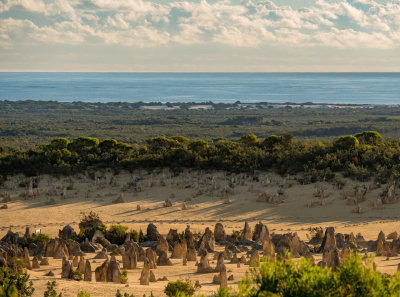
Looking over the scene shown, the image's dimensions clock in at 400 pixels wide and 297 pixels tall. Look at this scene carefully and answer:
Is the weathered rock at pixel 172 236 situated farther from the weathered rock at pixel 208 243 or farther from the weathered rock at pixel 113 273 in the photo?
the weathered rock at pixel 113 273

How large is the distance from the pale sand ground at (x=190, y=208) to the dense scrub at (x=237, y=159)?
943 mm

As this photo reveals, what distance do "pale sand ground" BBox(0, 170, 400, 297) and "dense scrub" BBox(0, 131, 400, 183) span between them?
0.94 meters

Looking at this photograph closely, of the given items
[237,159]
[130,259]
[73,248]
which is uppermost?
[237,159]

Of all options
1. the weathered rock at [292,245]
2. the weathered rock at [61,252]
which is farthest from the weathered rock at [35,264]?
the weathered rock at [292,245]

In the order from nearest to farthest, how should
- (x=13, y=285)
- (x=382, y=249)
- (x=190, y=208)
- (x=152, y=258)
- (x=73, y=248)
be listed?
1. (x=13, y=285)
2. (x=152, y=258)
3. (x=382, y=249)
4. (x=73, y=248)
5. (x=190, y=208)

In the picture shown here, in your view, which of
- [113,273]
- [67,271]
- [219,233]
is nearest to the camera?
[113,273]

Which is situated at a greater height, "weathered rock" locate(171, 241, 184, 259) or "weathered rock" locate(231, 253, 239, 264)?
"weathered rock" locate(231, 253, 239, 264)

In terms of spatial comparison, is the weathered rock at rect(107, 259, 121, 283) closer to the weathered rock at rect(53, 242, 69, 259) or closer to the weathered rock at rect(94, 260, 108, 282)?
the weathered rock at rect(94, 260, 108, 282)

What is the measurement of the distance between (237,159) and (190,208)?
6561 mm

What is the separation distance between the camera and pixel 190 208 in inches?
880

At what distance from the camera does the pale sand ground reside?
1992 cm

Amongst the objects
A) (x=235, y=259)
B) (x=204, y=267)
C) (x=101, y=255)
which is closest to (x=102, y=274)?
(x=204, y=267)

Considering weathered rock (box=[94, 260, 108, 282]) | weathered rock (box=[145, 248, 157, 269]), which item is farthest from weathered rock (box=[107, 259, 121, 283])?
weathered rock (box=[145, 248, 157, 269])

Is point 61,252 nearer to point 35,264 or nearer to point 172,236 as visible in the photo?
point 35,264
